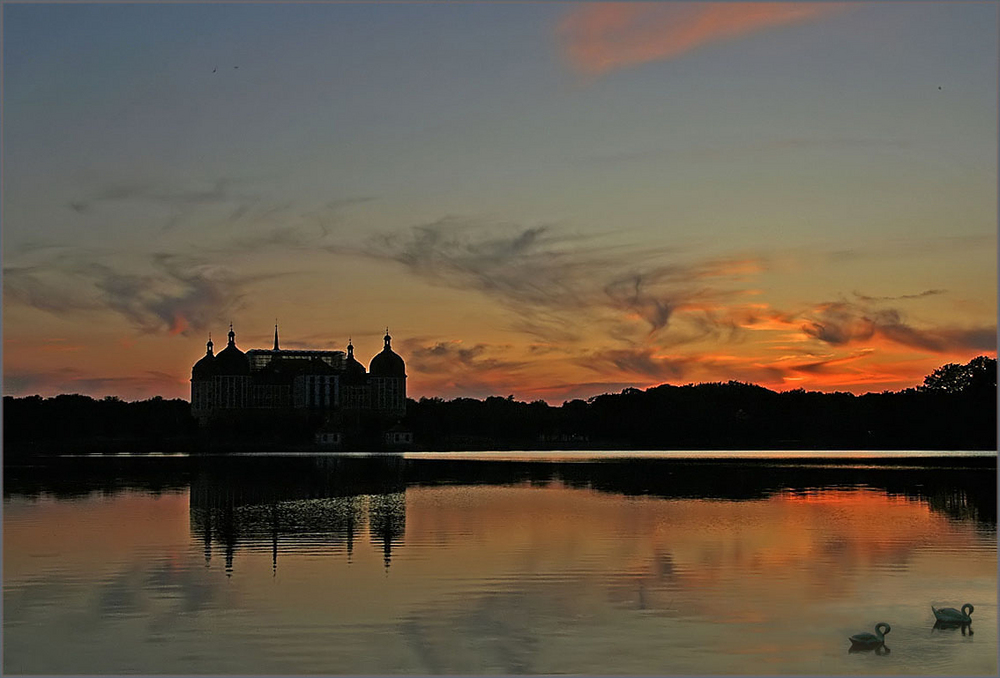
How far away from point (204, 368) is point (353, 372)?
22.8 m

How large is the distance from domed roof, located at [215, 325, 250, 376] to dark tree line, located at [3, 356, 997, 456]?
16.5 m

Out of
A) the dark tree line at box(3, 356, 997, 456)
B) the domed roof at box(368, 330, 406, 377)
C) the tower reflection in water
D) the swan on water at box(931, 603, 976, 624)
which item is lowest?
the swan on water at box(931, 603, 976, 624)

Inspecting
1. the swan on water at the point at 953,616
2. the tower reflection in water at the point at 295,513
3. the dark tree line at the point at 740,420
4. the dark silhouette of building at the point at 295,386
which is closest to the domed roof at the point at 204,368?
the dark silhouette of building at the point at 295,386

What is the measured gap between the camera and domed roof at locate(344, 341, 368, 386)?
190m

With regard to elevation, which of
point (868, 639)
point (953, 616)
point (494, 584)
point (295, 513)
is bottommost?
point (868, 639)

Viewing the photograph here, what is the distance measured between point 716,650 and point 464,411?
156 meters

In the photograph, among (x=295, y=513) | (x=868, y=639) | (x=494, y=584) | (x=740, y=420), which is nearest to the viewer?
(x=868, y=639)

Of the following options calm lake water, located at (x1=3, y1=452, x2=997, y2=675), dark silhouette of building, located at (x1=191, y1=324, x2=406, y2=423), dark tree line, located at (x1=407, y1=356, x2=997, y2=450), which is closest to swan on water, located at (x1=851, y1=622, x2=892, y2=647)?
calm lake water, located at (x1=3, y1=452, x2=997, y2=675)

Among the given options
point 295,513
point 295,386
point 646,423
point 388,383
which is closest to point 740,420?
point 646,423

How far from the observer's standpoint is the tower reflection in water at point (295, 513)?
96.4 feet

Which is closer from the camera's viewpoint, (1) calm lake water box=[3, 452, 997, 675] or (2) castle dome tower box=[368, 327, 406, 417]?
(1) calm lake water box=[3, 452, 997, 675]

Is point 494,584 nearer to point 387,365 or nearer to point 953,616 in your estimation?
point 953,616

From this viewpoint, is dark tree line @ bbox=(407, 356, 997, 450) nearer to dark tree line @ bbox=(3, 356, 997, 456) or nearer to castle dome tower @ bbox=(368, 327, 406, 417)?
dark tree line @ bbox=(3, 356, 997, 456)

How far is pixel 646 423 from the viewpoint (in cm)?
15238
